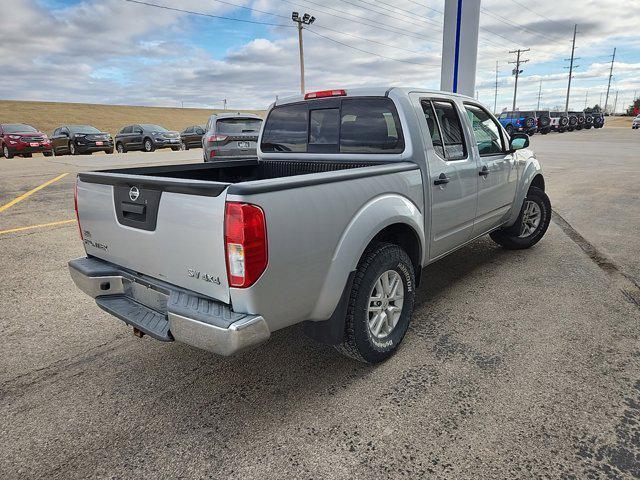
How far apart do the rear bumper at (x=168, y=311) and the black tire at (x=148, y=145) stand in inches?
908

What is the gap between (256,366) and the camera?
3.06m

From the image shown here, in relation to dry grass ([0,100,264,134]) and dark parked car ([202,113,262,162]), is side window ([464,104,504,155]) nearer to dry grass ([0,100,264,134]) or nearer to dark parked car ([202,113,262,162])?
dark parked car ([202,113,262,162])

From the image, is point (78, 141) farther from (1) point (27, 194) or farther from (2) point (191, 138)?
(1) point (27, 194)

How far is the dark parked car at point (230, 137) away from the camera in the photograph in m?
11.8

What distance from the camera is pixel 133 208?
2.58 m

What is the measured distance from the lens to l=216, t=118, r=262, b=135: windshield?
39.2ft

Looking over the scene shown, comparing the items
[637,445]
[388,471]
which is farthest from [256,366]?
[637,445]

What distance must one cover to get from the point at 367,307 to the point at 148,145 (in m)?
24.2

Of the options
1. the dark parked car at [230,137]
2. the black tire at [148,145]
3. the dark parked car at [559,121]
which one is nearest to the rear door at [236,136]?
the dark parked car at [230,137]

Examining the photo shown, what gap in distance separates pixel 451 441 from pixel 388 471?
1.29 ft

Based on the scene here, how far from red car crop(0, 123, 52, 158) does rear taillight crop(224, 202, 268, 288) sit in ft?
78.5

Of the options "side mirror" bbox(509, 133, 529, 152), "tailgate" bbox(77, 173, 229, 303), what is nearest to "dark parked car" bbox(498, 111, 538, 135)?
"side mirror" bbox(509, 133, 529, 152)

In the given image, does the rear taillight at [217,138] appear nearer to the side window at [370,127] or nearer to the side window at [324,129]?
the side window at [324,129]

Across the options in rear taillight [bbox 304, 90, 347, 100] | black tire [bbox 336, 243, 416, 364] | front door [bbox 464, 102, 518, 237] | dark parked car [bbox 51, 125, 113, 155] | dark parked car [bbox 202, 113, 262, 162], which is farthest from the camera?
dark parked car [bbox 51, 125, 113, 155]
